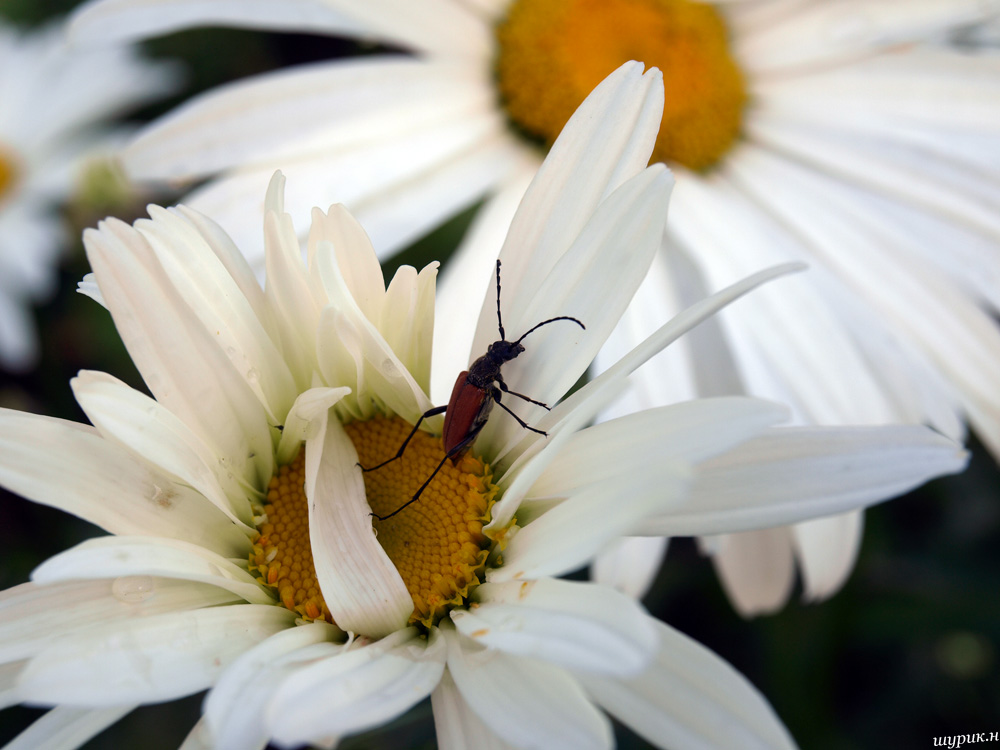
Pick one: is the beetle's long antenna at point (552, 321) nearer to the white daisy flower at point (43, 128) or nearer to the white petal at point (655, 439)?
the white petal at point (655, 439)

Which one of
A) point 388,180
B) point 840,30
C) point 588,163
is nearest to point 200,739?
point 588,163

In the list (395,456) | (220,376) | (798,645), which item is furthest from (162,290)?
(798,645)

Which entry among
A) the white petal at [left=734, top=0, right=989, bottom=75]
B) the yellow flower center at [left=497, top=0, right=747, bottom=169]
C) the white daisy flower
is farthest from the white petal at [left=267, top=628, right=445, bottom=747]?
the white daisy flower

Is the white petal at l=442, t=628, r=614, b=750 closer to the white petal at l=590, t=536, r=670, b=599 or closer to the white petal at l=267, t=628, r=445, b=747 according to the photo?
the white petal at l=267, t=628, r=445, b=747

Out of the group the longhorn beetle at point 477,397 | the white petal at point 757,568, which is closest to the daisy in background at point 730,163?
the white petal at point 757,568

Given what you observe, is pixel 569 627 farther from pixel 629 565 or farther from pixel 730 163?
pixel 730 163

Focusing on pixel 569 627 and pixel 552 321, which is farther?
pixel 552 321
